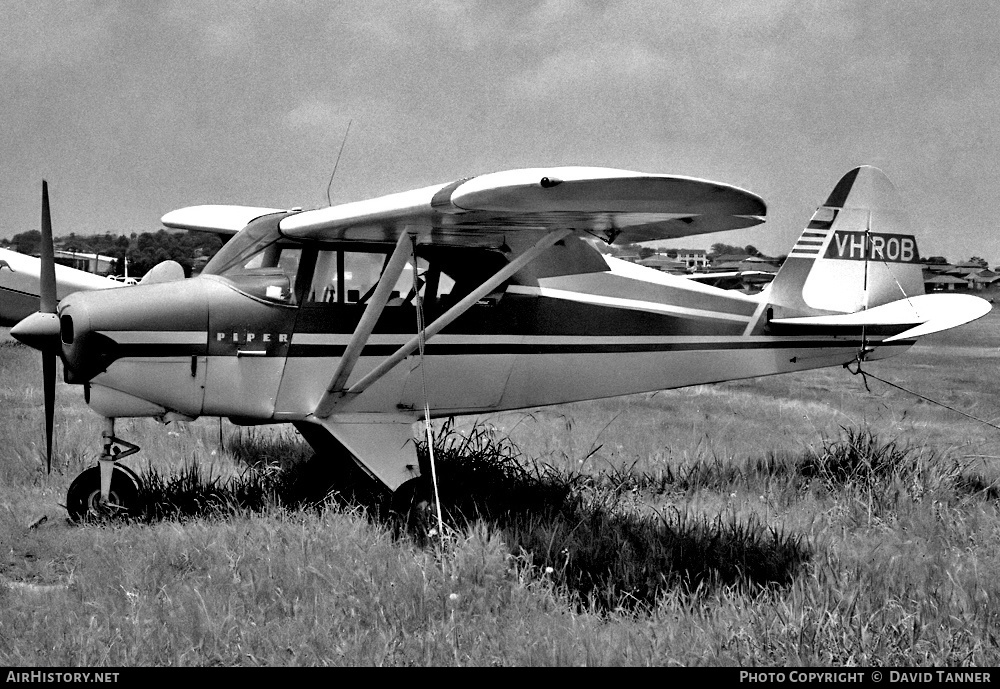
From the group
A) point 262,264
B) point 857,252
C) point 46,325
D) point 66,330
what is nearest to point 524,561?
point 262,264

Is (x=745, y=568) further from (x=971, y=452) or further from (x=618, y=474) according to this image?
(x=971, y=452)

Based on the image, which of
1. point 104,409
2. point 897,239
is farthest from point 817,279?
point 104,409

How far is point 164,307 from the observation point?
5574 millimetres

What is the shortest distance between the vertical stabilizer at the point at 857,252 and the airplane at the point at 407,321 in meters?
0.79

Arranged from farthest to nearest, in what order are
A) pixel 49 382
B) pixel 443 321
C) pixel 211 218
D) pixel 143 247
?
pixel 143 247 → pixel 211 218 → pixel 49 382 → pixel 443 321

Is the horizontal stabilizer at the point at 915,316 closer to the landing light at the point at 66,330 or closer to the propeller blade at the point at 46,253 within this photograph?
the landing light at the point at 66,330

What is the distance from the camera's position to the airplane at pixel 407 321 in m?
5.13

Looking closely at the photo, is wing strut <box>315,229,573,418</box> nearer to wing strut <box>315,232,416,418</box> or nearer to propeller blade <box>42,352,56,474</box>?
wing strut <box>315,232,416,418</box>

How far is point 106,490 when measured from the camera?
223 inches

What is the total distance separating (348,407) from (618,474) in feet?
7.97

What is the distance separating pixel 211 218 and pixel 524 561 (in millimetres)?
5053

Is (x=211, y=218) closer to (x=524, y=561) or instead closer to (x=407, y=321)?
(x=407, y=321)

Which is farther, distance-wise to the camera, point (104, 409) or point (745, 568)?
point (104, 409)
